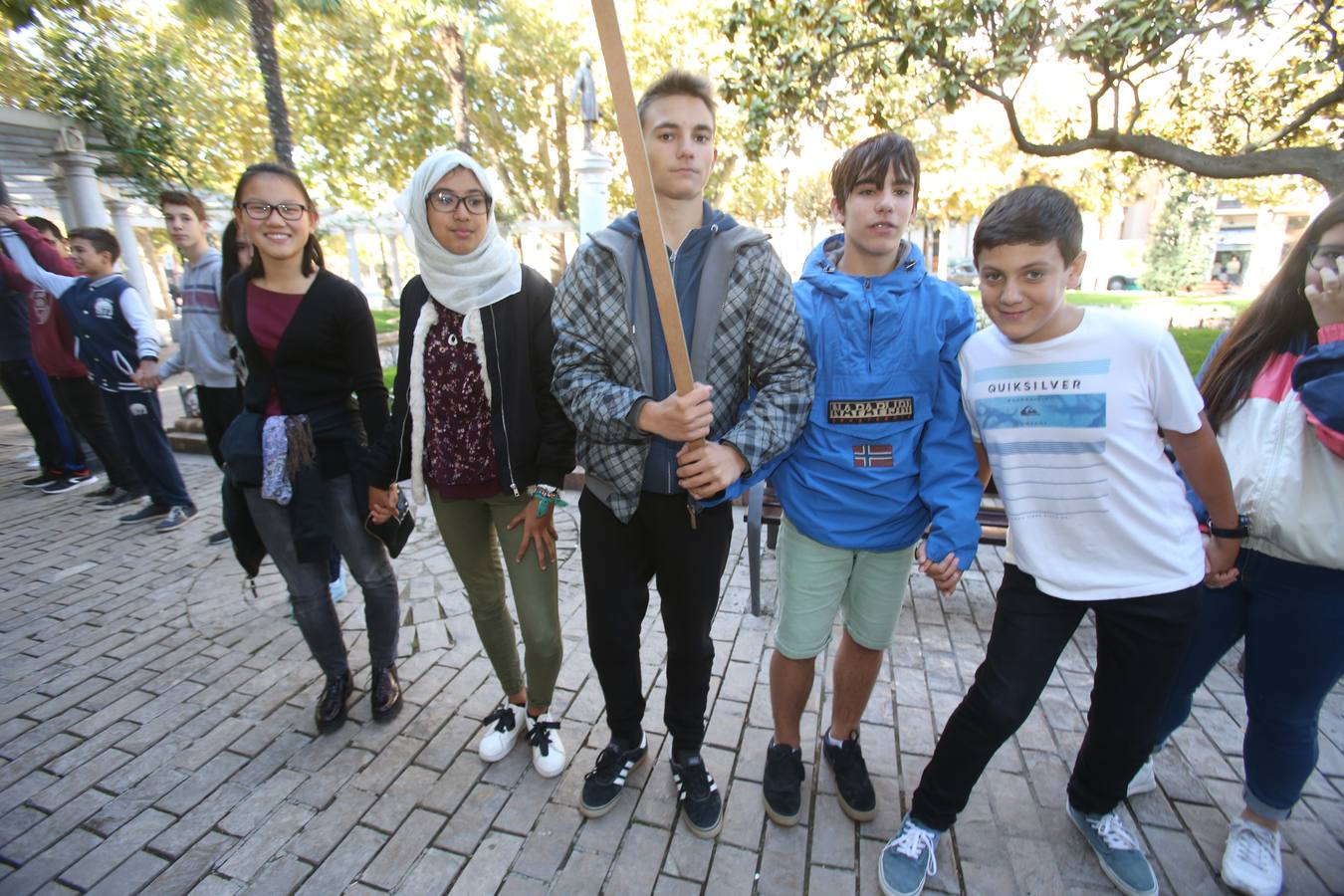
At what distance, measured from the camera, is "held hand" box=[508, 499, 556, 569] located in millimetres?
2178

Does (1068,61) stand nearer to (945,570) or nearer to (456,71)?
(945,570)

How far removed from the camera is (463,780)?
2439 mm

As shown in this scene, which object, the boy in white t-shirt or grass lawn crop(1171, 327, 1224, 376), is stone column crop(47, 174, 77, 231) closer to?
the boy in white t-shirt

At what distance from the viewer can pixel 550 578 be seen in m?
2.33

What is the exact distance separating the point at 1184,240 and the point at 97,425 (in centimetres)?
4062

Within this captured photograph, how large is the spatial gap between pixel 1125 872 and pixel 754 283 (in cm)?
208

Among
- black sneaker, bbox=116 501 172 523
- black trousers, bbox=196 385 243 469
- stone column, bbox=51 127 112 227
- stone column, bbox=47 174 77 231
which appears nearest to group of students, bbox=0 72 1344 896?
black trousers, bbox=196 385 243 469

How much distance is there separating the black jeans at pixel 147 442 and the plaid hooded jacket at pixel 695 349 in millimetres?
4696

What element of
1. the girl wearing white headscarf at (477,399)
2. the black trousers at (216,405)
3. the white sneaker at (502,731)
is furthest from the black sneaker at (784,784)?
the black trousers at (216,405)

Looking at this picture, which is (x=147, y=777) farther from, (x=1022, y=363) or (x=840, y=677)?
(x=1022, y=363)

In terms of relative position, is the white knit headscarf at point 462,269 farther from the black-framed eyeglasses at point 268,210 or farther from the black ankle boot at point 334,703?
the black ankle boot at point 334,703

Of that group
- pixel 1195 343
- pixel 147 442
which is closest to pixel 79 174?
pixel 147 442

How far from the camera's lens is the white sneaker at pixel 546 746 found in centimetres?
242

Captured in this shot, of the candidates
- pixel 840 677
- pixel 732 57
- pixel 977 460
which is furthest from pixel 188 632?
pixel 732 57
